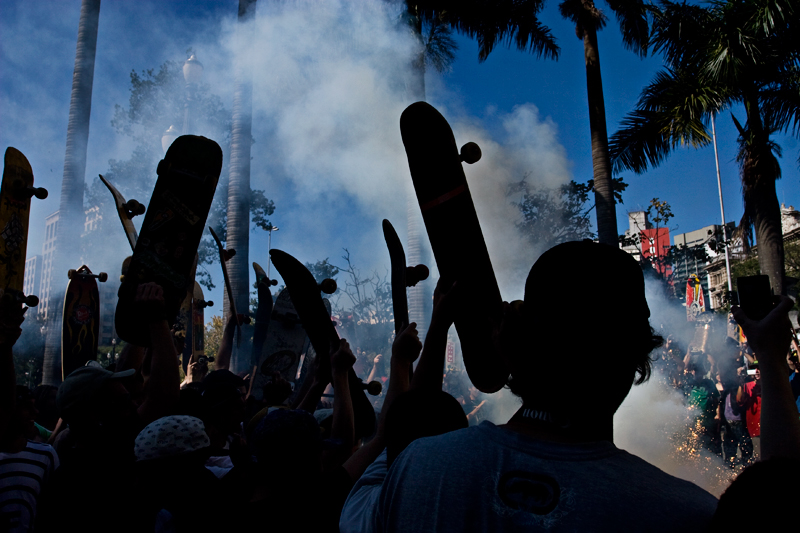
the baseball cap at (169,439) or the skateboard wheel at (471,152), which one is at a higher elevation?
the skateboard wheel at (471,152)

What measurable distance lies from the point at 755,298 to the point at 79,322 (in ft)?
17.3

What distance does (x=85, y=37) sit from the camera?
11.5m

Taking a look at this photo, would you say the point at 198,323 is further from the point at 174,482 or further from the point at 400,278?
the point at 174,482

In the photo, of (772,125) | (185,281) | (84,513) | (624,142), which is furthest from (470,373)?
(772,125)

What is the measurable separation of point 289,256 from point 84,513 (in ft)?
5.54

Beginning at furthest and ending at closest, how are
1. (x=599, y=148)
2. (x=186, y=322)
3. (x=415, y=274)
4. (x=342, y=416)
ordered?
(x=599, y=148), (x=186, y=322), (x=415, y=274), (x=342, y=416)

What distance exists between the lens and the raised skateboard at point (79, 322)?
4807 millimetres

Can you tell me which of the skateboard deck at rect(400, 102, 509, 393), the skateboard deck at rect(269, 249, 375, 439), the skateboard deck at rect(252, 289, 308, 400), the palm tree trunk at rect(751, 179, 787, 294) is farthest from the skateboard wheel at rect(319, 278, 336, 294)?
the palm tree trunk at rect(751, 179, 787, 294)

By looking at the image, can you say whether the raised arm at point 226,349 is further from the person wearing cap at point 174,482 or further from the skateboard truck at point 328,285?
the person wearing cap at point 174,482

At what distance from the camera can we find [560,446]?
86 centimetres

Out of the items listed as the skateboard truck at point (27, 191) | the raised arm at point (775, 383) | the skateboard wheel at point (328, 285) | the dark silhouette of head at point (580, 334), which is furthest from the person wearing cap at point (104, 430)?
the raised arm at point (775, 383)

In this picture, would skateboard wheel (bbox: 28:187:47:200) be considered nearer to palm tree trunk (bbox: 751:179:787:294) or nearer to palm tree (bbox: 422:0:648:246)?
palm tree (bbox: 422:0:648:246)

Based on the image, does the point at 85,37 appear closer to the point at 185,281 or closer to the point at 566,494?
the point at 185,281

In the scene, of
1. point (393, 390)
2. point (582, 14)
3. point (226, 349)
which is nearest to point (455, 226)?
point (393, 390)
